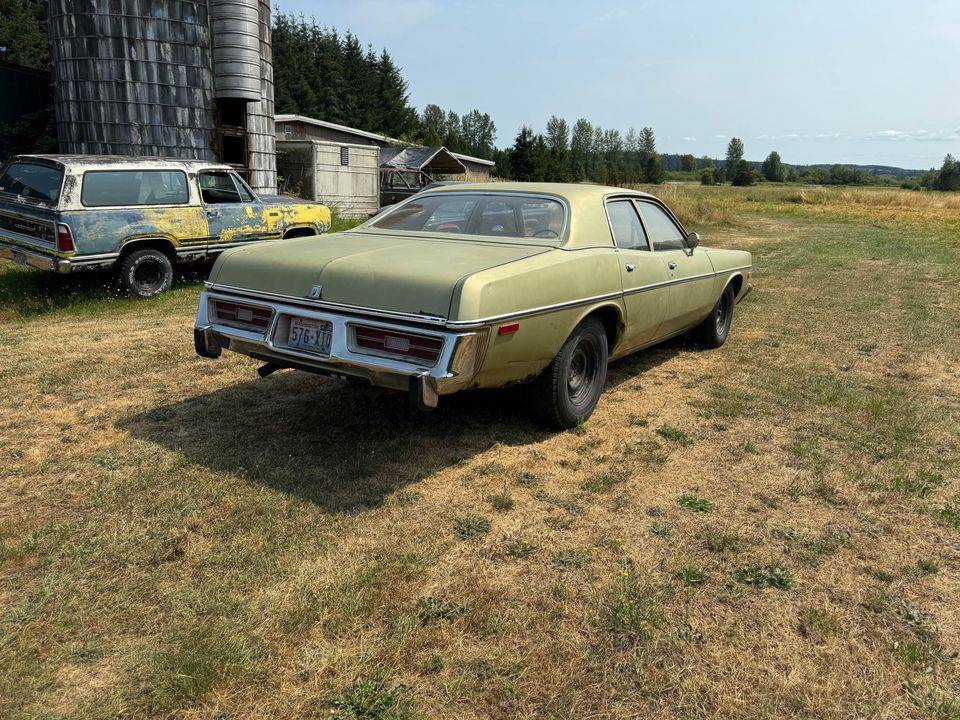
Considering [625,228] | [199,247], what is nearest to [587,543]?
[625,228]

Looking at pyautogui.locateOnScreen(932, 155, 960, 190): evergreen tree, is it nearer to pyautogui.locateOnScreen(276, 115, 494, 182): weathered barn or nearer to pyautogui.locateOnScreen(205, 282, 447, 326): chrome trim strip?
pyautogui.locateOnScreen(276, 115, 494, 182): weathered barn

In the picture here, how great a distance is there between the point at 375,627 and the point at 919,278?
1266cm

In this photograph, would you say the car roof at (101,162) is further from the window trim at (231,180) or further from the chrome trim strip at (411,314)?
the chrome trim strip at (411,314)

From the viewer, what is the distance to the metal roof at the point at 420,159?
103ft

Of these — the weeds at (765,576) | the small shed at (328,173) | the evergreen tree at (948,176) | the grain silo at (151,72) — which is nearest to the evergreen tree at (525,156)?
the small shed at (328,173)

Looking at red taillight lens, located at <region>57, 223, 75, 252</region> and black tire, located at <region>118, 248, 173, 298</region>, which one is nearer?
red taillight lens, located at <region>57, 223, 75, 252</region>

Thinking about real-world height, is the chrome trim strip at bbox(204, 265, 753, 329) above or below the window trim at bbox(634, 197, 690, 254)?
below

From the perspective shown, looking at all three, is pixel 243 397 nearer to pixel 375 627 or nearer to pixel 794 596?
pixel 375 627

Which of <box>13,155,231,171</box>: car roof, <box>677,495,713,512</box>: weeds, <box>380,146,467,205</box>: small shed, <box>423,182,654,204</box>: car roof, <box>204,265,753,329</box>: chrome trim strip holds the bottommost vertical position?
<box>677,495,713,512</box>: weeds

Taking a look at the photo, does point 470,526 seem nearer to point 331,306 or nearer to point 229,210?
point 331,306

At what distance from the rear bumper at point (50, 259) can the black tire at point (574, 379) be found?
6101mm

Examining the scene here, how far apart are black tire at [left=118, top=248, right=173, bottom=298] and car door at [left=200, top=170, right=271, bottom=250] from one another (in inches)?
26.8

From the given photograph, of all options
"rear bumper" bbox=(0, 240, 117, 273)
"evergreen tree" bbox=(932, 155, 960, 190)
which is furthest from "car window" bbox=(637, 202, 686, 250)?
"evergreen tree" bbox=(932, 155, 960, 190)

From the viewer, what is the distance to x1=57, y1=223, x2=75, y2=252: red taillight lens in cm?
795
